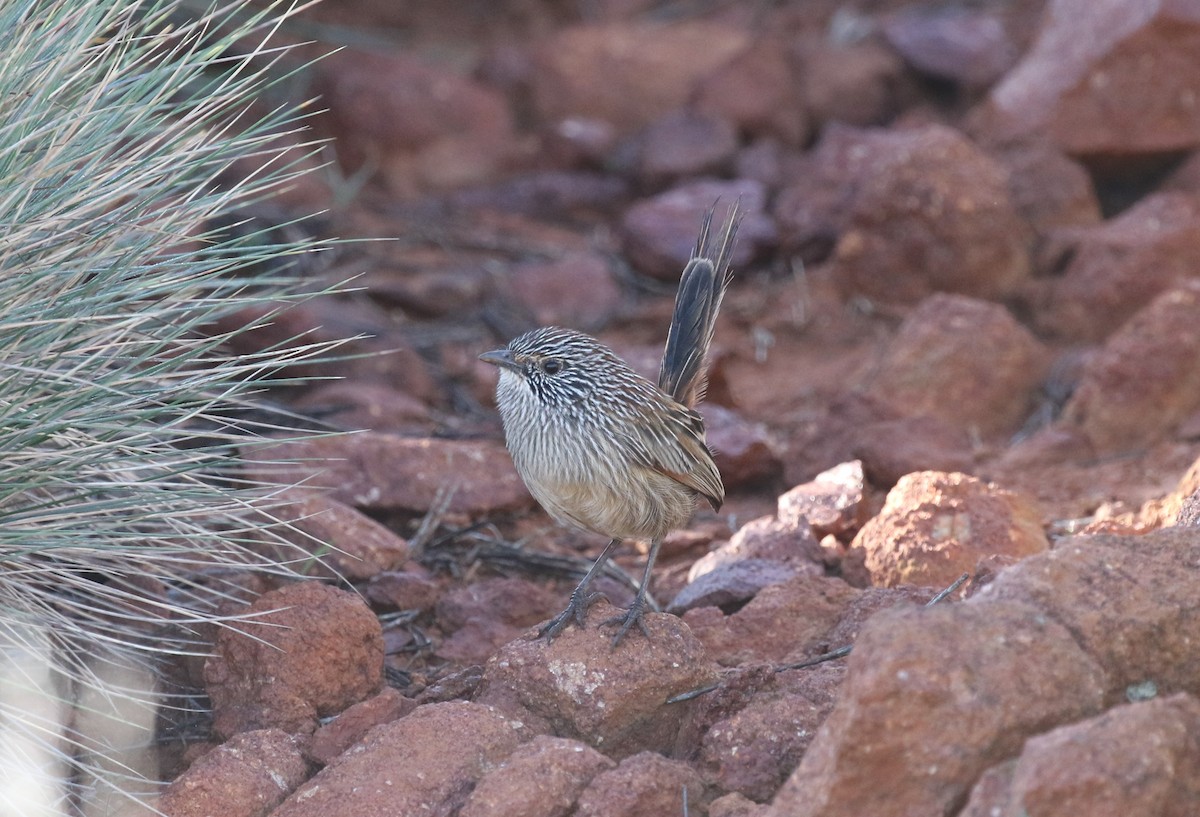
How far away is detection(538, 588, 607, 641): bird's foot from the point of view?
12.1 feet

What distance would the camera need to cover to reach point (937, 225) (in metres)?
7.20

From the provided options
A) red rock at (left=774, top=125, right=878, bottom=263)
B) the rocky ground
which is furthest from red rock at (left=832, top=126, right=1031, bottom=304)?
→ red rock at (left=774, top=125, right=878, bottom=263)

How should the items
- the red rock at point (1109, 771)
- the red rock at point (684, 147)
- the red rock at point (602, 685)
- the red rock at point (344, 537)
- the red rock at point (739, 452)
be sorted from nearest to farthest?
the red rock at point (1109, 771) < the red rock at point (602, 685) < the red rock at point (344, 537) < the red rock at point (739, 452) < the red rock at point (684, 147)

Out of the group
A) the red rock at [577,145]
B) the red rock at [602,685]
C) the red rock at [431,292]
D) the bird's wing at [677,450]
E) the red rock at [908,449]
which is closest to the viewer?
the red rock at [602,685]

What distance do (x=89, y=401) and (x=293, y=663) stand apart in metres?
0.83

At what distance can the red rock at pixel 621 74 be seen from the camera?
33.4 feet

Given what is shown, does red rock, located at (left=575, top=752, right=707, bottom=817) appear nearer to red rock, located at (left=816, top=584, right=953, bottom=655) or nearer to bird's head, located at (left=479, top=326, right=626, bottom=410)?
red rock, located at (left=816, top=584, right=953, bottom=655)

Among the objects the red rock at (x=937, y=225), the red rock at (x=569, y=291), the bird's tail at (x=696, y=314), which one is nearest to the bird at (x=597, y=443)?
the bird's tail at (x=696, y=314)

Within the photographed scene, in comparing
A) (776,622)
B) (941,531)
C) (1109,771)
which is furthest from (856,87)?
(1109,771)

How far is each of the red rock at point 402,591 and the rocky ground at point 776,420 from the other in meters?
0.01

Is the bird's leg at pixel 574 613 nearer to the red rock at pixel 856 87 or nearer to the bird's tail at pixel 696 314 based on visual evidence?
the bird's tail at pixel 696 314

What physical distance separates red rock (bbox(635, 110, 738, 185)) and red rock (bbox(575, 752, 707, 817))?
6.41 m

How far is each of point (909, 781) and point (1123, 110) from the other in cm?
613

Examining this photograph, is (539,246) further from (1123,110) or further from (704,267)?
(704,267)
